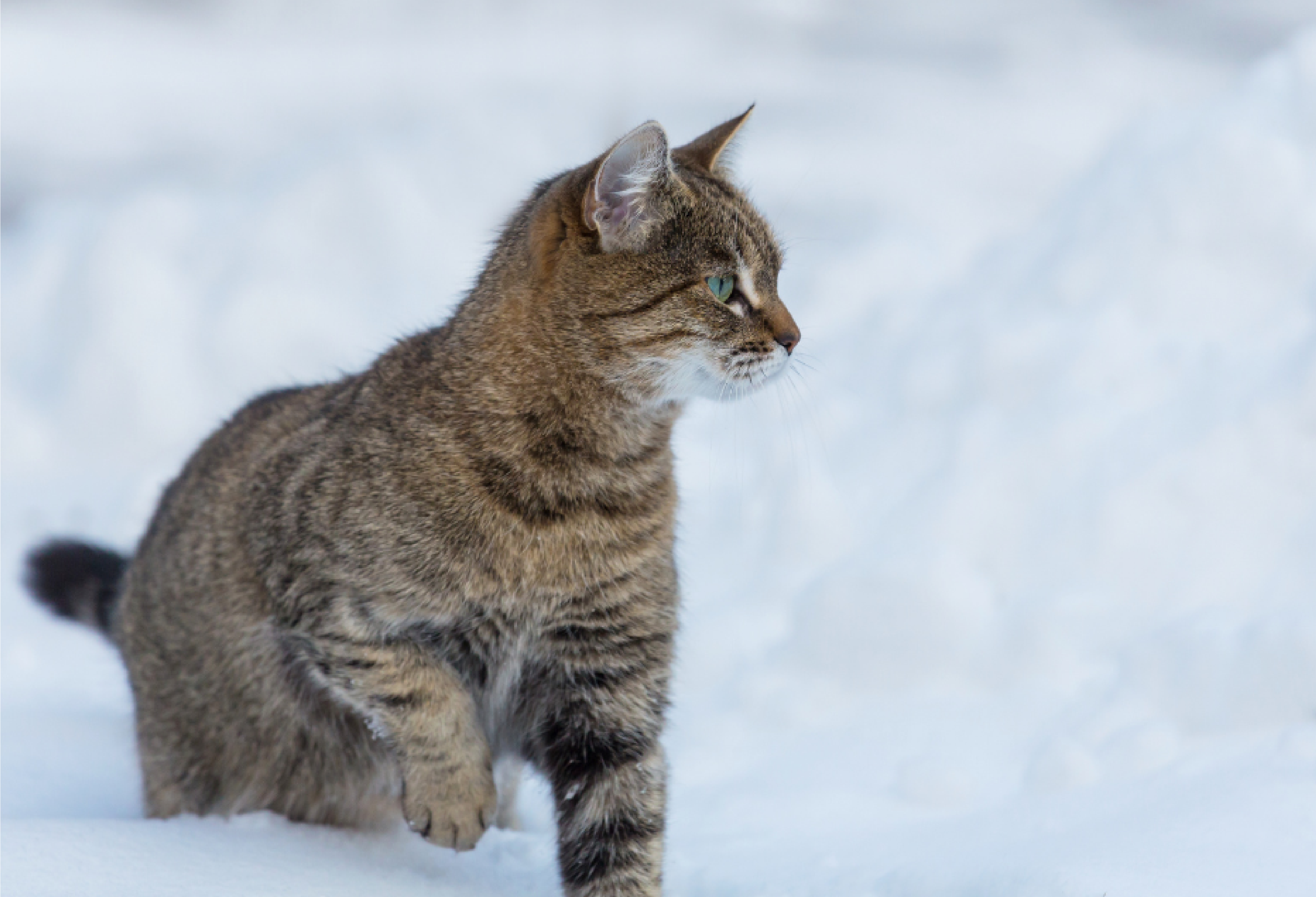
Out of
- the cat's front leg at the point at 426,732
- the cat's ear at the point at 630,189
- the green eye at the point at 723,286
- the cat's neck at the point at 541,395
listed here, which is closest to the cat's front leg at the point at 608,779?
the cat's front leg at the point at 426,732

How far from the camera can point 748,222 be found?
285 centimetres

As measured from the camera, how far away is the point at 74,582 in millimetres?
3895

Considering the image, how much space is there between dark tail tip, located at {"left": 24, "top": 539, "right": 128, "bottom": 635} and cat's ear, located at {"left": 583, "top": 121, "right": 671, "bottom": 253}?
2.20 meters

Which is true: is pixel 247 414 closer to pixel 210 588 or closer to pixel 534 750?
pixel 210 588

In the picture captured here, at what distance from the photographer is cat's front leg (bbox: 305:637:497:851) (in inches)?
99.3

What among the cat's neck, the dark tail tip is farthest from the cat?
the dark tail tip

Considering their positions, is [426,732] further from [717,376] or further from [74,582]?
[74,582]

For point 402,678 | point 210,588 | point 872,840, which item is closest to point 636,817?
A: point 402,678

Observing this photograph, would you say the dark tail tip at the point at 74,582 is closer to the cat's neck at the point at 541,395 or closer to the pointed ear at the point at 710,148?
the cat's neck at the point at 541,395

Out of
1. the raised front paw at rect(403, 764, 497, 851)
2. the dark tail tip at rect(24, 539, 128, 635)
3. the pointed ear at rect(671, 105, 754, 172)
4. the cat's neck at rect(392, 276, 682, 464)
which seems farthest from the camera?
the dark tail tip at rect(24, 539, 128, 635)

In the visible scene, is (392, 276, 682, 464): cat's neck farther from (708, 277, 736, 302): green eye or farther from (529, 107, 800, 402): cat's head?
(708, 277, 736, 302): green eye

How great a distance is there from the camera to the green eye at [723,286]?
8.75 feet

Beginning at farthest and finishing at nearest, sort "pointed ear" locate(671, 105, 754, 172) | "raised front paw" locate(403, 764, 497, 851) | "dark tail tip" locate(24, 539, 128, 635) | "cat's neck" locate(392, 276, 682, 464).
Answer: "dark tail tip" locate(24, 539, 128, 635)
"pointed ear" locate(671, 105, 754, 172)
"cat's neck" locate(392, 276, 682, 464)
"raised front paw" locate(403, 764, 497, 851)

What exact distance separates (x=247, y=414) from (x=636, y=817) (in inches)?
68.5
